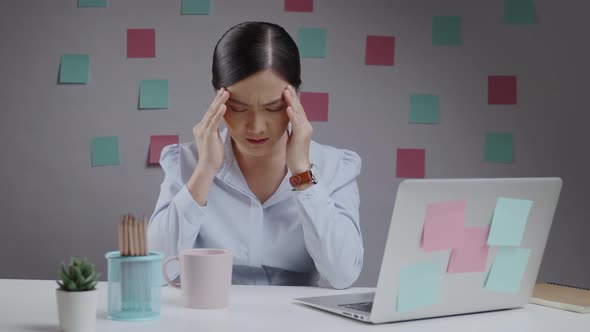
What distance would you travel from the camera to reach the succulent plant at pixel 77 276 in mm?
1017

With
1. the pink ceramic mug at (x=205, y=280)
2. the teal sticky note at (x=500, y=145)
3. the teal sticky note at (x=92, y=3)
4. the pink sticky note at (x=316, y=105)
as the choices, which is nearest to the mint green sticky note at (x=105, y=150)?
the teal sticky note at (x=92, y=3)

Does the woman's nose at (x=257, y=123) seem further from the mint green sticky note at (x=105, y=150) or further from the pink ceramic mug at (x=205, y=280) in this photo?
the mint green sticky note at (x=105, y=150)

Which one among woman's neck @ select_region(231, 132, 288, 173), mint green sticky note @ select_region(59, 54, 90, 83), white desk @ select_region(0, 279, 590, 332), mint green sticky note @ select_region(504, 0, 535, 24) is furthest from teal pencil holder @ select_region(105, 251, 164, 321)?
mint green sticky note @ select_region(504, 0, 535, 24)

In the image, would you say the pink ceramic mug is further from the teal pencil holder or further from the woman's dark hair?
the woman's dark hair

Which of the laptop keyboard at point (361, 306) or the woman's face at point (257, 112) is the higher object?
the woman's face at point (257, 112)

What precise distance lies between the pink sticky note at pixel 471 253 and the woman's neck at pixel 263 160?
0.77 metres

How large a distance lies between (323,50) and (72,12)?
812mm

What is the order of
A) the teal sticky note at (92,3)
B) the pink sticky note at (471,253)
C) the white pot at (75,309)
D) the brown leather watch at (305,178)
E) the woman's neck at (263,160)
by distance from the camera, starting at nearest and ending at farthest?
1. the white pot at (75,309)
2. the pink sticky note at (471,253)
3. the brown leather watch at (305,178)
4. the woman's neck at (263,160)
5. the teal sticky note at (92,3)

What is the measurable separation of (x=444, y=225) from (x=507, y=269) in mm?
186

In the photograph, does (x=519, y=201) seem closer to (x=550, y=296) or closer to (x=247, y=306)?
(x=550, y=296)

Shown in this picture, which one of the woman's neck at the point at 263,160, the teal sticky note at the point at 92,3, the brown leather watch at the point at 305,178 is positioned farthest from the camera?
the teal sticky note at the point at 92,3

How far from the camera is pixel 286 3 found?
250 centimetres

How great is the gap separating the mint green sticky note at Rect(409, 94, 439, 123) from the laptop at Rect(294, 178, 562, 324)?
1304mm

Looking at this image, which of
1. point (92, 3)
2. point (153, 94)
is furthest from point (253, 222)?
point (92, 3)
